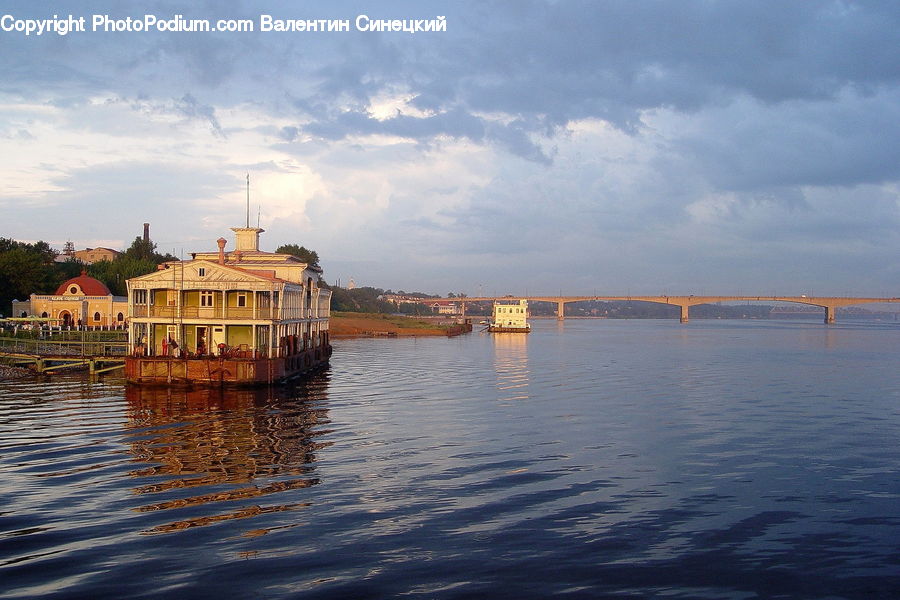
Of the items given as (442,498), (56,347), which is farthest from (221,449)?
(56,347)

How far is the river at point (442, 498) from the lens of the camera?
562 inches

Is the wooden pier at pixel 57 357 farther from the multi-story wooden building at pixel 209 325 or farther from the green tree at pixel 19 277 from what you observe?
the green tree at pixel 19 277

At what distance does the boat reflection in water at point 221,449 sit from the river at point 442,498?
109 mm

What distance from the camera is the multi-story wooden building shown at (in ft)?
138

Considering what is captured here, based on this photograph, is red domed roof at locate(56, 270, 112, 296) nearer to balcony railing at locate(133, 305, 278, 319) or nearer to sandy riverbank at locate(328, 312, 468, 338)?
balcony railing at locate(133, 305, 278, 319)

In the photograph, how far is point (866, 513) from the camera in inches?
746

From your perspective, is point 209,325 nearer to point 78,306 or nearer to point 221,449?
point 221,449

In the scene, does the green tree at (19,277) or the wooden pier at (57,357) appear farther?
the green tree at (19,277)

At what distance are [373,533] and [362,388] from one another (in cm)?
2927

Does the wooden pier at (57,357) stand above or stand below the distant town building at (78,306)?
below

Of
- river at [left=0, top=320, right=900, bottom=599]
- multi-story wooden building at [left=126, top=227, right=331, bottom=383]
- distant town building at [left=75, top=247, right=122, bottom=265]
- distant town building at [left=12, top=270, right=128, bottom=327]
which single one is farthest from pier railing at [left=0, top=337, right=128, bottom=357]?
distant town building at [left=75, top=247, right=122, bottom=265]

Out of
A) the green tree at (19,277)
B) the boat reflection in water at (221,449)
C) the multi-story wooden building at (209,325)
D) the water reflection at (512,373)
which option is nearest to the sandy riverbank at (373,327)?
the water reflection at (512,373)

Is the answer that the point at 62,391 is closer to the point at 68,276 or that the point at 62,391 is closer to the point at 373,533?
the point at 373,533

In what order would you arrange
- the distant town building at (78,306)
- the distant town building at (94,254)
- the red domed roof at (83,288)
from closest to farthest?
the distant town building at (78,306), the red domed roof at (83,288), the distant town building at (94,254)
